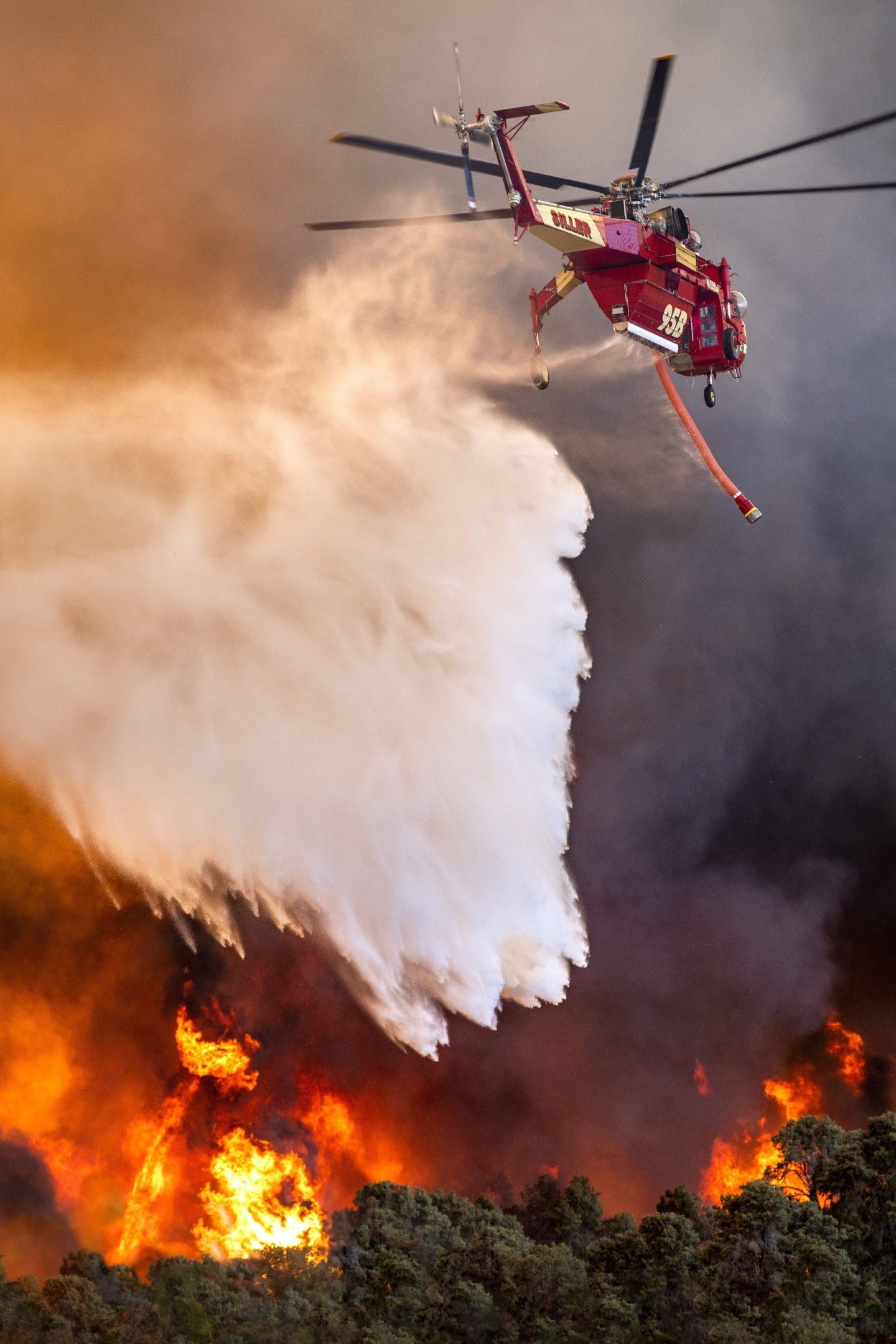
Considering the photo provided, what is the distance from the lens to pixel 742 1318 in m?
17.6

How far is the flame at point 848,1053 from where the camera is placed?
29.4 m

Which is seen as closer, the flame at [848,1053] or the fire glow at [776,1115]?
the fire glow at [776,1115]

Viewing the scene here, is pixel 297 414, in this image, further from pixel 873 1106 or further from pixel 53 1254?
pixel 873 1106

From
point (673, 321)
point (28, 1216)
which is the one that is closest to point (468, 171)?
point (673, 321)

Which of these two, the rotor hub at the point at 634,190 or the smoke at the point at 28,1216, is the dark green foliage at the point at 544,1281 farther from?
the rotor hub at the point at 634,190

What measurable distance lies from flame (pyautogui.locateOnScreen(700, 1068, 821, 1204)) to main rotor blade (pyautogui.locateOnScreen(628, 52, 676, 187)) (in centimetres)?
2320

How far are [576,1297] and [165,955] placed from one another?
13.2 metres

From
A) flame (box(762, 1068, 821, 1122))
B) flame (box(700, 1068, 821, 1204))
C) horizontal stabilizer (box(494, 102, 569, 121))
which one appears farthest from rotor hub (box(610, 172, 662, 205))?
flame (box(762, 1068, 821, 1122))

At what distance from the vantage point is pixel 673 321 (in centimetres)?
2133

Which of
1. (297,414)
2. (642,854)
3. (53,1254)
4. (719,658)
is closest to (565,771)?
(642,854)

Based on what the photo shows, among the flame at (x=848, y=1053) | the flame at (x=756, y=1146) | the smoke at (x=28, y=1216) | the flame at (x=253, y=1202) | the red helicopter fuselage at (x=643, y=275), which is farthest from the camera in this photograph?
the flame at (x=848, y=1053)

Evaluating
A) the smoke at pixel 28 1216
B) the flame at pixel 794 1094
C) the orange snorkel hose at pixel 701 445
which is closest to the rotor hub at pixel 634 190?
the orange snorkel hose at pixel 701 445

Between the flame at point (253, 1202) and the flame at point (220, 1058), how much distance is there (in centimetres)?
118

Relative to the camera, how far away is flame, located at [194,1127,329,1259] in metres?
25.1
